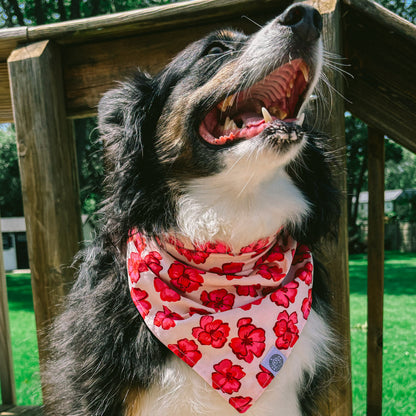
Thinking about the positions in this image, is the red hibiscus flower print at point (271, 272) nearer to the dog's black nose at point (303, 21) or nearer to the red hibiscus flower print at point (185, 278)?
the red hibiscus flower print at point (185, 278)

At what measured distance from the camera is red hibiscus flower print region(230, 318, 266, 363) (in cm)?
149

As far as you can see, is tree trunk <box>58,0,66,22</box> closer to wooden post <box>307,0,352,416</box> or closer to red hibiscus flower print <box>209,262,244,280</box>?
wooden post <box>307,0,352,416</box>

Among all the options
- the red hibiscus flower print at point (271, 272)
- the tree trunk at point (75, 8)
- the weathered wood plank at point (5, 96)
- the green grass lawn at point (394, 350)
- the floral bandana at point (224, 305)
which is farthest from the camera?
the tree trunk at point (75, 8)

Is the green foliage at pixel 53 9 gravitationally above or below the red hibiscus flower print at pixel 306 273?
above

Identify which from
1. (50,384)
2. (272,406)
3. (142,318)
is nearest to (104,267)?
(142,318)

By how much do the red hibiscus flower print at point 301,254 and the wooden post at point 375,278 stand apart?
A: 1.21ft

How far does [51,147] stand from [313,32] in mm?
1139

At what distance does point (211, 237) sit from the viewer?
1590 mm

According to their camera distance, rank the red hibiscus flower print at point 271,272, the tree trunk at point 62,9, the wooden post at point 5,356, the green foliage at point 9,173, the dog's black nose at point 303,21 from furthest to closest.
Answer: the green foliage at point 9,173 → the tree trunk at point 62,9 → the wooden post at point 5,356 → the red hibiscus flower print at point 271,272 → the dog's black nose at point 303,21

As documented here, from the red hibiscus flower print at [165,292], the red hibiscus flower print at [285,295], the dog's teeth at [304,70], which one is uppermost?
the dog's teeth at [304,70]

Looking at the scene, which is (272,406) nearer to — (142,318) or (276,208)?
(142,318)

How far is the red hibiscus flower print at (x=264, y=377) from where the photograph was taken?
1469 millimetres

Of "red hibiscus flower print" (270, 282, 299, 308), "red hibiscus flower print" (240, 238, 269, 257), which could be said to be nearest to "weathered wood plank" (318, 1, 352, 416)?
"red hibiscus flower print" (270, 282, 299, 308)

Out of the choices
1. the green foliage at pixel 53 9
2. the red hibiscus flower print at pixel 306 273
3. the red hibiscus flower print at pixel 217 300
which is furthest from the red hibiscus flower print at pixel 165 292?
the green foliage at pixel 53 9
